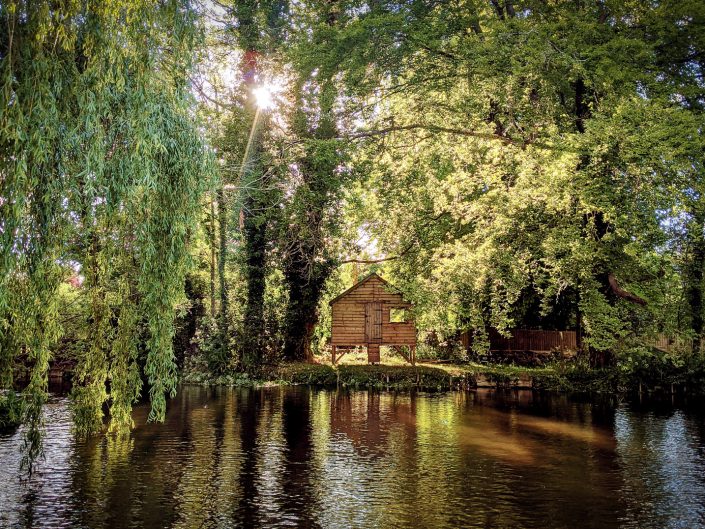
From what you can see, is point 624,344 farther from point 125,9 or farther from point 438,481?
point 125,9

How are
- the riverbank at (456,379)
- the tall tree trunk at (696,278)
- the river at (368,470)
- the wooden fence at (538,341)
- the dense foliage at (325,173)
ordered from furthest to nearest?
the wooden fence at (538,341)
the tall tree trunk at (696,278)
the riverbank at (456,379)
the river at (368,470)
the dense foliage at (325,173)

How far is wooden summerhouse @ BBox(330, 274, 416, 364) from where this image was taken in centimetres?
3344

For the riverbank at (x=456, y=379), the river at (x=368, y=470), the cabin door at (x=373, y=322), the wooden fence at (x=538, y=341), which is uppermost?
the cabin door at (x=373, y=322)

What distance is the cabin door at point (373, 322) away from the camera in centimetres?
3350

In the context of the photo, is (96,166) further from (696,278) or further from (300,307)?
(696,278)

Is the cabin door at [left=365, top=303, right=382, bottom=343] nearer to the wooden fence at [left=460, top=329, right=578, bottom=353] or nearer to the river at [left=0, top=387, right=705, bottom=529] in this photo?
the wooden fence at [left=460, top=329, right=578, bottom=353]

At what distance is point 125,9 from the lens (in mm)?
9469

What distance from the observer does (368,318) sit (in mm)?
33531

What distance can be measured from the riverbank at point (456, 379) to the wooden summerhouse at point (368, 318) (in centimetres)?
264

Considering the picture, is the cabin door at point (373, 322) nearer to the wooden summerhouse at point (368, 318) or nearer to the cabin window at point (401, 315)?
the wooden summerhouse at point (368, 318)

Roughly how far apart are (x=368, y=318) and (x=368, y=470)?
19.5 meters

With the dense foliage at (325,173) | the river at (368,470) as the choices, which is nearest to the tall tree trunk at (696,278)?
the dense foliage at (325,173)

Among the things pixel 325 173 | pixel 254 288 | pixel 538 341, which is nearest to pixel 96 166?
pixel 325 173

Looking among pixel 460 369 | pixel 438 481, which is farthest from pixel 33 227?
pixel 460 369
